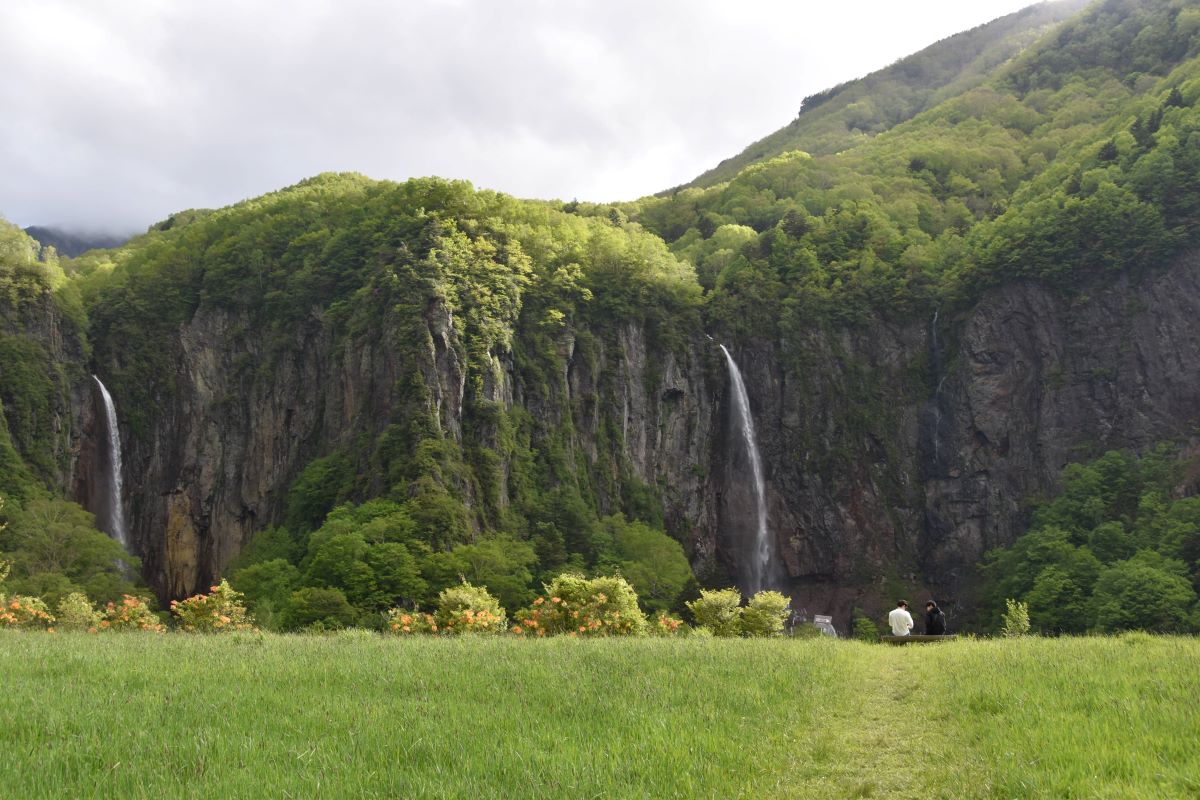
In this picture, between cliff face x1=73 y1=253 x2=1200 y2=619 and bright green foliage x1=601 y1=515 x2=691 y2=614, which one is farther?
cliff face x1=73 y1=253 x2=1200 y2=619

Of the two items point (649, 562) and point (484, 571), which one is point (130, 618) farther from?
point (649, 562)

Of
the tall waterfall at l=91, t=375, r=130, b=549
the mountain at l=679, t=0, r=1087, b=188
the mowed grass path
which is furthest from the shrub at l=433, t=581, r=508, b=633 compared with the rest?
the mountain at l=679, t=0, r=1087, b=188

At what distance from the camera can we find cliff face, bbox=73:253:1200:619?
229 ft

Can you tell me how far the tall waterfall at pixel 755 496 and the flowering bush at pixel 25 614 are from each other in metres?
50.2

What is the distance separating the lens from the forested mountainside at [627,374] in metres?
64.8

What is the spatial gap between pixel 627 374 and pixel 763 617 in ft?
142

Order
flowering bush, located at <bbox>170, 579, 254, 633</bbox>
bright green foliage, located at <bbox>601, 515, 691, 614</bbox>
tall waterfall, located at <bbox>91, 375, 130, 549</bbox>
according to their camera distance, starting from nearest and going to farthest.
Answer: flowering bush, located at <bbox>170, 579, 254, 633</bbox>, bright green foliage, located at <bbox>601, 515, 691, 614</bbox>, tall waterfall, located at <bbox>91, 375, 130, 549</bbox>

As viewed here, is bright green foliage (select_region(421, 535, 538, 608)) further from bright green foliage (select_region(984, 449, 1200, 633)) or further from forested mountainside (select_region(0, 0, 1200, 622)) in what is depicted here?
bright green foliage (select_region(984, 449, 1200, 633))

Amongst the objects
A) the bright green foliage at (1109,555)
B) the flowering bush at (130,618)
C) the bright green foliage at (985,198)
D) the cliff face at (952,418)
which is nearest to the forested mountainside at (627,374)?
the cliff face at (952,418)

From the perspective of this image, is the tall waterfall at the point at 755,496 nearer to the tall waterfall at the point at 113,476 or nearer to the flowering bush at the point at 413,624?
the tall waterfall at the point at 113,476

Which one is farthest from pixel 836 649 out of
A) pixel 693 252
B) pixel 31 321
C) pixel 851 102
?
pixel 851 102

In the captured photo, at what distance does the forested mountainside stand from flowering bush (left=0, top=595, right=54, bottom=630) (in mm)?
28035

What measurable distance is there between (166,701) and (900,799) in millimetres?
8371

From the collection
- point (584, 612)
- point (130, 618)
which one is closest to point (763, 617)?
point (584, 612)
